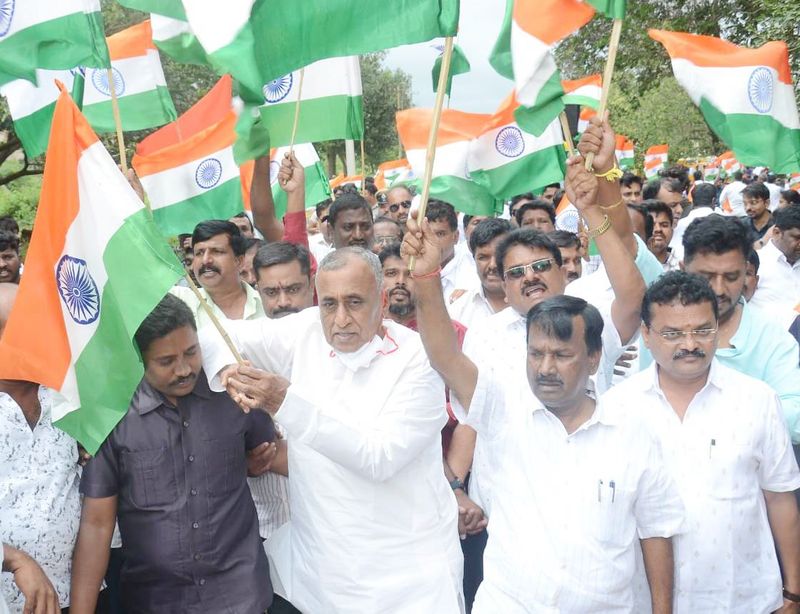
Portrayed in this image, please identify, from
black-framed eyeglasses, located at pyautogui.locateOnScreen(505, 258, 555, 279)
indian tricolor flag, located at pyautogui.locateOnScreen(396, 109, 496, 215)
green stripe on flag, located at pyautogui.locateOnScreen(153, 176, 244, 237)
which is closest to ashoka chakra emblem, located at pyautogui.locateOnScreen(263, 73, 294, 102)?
green stripe on flag, located at pyautogui.locateOnScreen(153, 176, 244, 237)

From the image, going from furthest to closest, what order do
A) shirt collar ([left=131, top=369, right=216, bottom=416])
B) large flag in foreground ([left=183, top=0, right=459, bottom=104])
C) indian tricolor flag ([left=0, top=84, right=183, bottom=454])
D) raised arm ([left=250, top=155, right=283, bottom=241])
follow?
raised arm ([left=250, top=155, right=283, bottom=241]), shirt collar ([left=131, top=369, right=216, bottom=416]), large flag in foreground ([left=183, top=0, right=459, bottom=104]), indian tricolor flag ([left=0, top=84, right=183, bottom=454])

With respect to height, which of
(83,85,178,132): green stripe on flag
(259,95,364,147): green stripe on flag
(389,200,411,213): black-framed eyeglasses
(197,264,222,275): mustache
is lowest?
(197,264,222,275): mustache

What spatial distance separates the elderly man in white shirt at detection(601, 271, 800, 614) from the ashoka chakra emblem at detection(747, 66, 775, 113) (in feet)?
7.72

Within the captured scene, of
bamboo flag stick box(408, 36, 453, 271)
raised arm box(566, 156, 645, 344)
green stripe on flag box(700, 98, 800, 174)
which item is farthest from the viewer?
green stripe on flag box(700, 98, 800, 174)

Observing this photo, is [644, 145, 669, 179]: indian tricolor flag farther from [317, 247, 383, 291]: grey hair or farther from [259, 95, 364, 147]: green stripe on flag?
[317, 247, 383, 291]: grey hair

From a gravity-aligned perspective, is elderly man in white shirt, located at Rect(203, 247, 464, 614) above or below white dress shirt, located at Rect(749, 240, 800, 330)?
below

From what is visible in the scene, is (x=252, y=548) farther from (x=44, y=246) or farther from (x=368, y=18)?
(x=368, y=18)

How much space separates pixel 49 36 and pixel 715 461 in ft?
10.4

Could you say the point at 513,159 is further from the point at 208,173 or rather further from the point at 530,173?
the point at 208,173

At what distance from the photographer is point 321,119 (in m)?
5.84

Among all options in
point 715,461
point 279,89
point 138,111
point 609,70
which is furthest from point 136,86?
point 715,461

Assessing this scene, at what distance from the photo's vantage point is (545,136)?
602 centimetres

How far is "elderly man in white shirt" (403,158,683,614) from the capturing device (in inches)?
113

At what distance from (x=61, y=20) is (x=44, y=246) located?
123 centimetres
